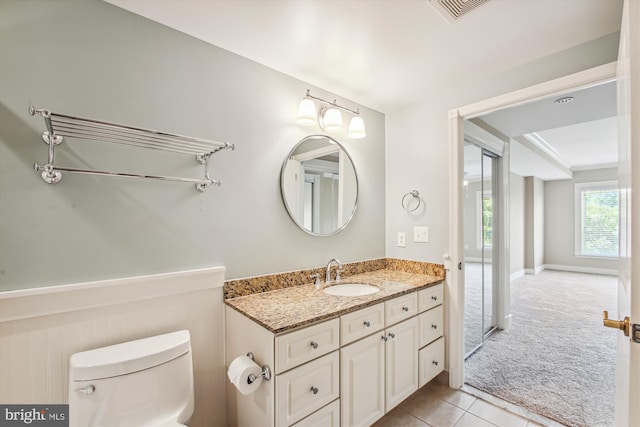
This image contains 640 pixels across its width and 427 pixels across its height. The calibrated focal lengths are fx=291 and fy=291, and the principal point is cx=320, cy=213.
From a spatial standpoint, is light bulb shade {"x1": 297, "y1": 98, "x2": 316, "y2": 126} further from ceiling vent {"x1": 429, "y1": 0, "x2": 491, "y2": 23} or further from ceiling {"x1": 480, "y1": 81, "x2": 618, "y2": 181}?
ceiling {"x1": 480, "y1": 81, "x2": 618, "y2": 181}

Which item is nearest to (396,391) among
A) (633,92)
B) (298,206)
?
(298,206)

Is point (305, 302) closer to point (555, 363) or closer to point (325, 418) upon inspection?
point (325, 418)

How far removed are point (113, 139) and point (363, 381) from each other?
1.75 m

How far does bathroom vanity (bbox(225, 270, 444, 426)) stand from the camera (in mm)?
1299

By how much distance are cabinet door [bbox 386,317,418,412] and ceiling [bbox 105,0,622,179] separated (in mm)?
1680

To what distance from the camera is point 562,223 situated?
687 cm

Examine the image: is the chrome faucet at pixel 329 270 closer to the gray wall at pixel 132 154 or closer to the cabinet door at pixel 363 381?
the gray wall at pixel 132 154

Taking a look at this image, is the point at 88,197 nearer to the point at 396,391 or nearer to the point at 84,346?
the point at 84,346

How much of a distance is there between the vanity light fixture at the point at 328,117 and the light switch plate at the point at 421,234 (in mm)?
891

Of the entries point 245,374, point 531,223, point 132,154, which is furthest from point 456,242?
point 531,223

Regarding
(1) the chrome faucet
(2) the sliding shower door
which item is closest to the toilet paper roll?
(1) the chrome faucet

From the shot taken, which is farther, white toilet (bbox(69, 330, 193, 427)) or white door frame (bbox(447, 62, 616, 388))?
white door frame (bbox(447, 62, 616, 388))

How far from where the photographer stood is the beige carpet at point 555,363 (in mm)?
1951

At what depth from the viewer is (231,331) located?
62.9 inches
